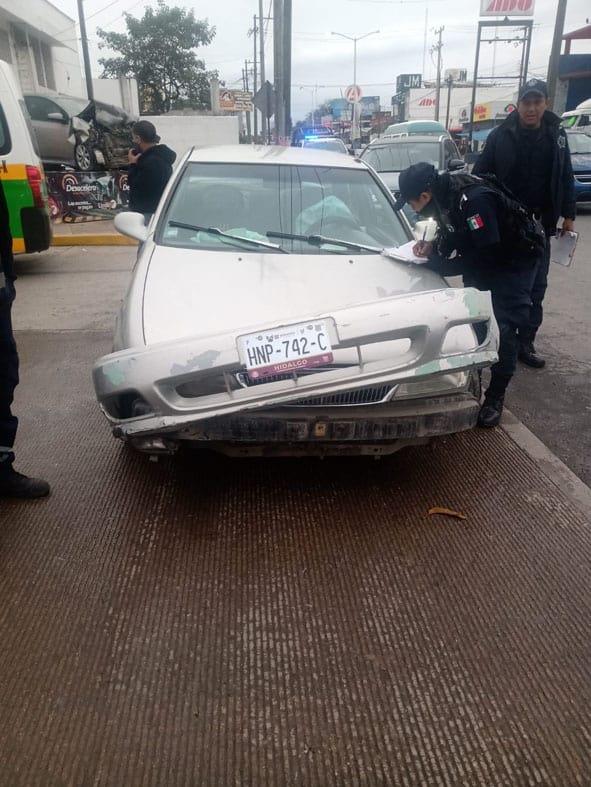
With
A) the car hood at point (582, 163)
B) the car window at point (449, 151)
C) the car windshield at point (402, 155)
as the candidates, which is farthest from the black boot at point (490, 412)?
the car hood at point (582, 163)

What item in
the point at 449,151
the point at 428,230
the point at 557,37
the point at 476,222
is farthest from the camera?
the point at 557,37

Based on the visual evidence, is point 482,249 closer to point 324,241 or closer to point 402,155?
point 324,241

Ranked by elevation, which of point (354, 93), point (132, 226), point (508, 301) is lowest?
point (508, 301)

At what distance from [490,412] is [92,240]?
8.79 metres

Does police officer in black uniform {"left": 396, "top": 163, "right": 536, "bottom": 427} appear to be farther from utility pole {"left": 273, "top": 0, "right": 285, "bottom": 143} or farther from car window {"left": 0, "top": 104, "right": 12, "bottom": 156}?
utility pole {"left": 273, "top": 0, "right": 285, "bottom": 143}

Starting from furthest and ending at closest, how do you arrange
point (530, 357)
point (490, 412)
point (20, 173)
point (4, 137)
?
point (20, 173), point (4, 137), point (530, 357), point (490, 412)

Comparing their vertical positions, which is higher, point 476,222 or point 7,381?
point 476,222

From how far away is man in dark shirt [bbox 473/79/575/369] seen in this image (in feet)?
13.1

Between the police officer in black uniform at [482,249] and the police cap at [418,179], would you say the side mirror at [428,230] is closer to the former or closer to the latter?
the police officer in black uniform at [482,249]

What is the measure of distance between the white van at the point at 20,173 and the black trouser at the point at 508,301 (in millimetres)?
5491

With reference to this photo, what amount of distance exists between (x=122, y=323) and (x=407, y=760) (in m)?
2.03

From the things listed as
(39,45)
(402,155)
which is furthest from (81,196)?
(39,45)

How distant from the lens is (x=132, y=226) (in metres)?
3.93

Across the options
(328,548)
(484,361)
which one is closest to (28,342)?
(328,548)
